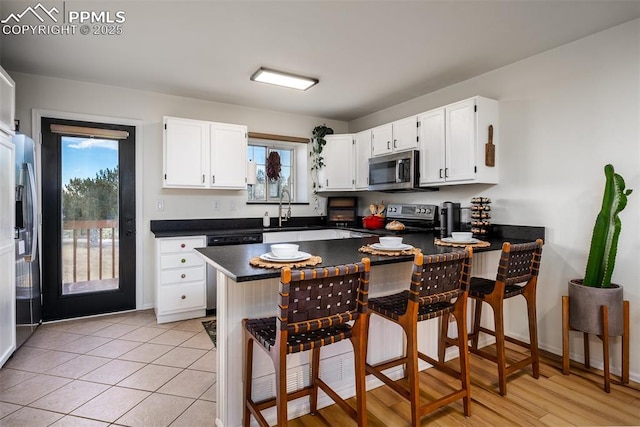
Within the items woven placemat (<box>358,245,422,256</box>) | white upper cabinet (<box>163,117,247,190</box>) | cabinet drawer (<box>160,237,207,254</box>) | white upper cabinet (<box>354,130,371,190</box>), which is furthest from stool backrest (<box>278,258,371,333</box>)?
white upper cabinet (<box>354,130,371,190</box>)

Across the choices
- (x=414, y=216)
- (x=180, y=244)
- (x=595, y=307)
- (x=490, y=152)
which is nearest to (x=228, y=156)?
(x=180, y=244)

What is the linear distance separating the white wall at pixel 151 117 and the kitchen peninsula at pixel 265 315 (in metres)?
2.10

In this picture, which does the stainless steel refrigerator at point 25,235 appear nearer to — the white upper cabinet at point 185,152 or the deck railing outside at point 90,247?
the deck railing outside at point 90,247

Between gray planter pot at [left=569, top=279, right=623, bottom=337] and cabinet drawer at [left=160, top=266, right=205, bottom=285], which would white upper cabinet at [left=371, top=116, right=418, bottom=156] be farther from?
cabinet drawer at [left=160, top=266, right=205, bottom=285]

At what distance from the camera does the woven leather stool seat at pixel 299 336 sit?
1399 millimetres

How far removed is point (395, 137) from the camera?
12.6ft

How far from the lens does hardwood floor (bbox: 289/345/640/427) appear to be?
6.03 feet

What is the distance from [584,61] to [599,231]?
1.30m

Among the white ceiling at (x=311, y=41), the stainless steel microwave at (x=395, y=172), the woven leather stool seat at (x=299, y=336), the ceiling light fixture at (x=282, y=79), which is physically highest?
the white ceiling at (x=311, y=41)

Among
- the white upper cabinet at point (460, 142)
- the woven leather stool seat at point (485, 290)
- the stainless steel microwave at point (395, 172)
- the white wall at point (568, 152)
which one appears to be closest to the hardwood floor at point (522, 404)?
the white wall at point (568, 152)

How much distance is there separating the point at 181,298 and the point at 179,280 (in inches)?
7.3

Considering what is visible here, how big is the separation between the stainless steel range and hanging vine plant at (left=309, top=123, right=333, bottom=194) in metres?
1.13

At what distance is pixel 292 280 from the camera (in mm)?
1294

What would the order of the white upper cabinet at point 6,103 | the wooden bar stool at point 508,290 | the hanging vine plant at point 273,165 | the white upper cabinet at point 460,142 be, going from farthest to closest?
the hanging vine plant at point 273,165 < the white upper cabinet at point 460,142 < the white upper cabinet at point 6,103 < the wooden bar stool at point 508,290
